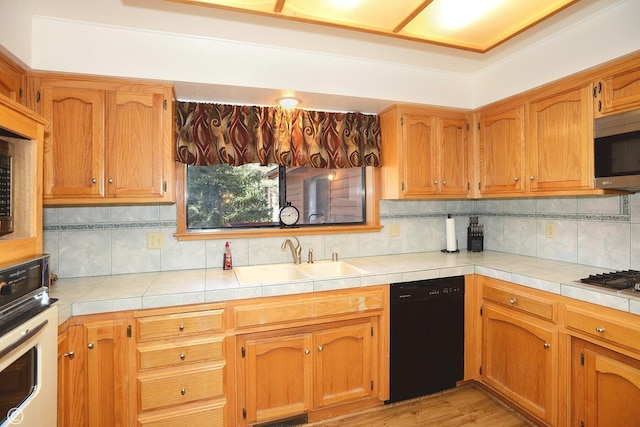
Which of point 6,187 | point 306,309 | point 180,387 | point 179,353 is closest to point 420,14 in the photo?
point 306,309

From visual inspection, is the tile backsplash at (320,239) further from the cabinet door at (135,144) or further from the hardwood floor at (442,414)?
the hardwood floor at (442,414)

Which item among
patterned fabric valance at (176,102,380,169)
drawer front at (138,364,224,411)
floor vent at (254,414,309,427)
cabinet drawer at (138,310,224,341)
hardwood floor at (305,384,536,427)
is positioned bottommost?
hardwood floor at (305,384,536,427)

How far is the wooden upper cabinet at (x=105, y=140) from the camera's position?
6.09 feet

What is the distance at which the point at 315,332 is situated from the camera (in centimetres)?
203

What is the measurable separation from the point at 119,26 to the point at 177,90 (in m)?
0.45

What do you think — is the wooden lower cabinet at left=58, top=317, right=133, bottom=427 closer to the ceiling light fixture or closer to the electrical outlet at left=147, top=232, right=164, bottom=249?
the electrical outlet at left=147, top=232, right=164, bottom=249

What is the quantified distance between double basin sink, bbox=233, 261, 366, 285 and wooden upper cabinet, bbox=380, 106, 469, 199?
73 centimetres

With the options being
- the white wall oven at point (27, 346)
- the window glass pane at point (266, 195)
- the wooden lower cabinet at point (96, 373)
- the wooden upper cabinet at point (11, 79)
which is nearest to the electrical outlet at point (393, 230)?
the window glass pane at point (266, 195)

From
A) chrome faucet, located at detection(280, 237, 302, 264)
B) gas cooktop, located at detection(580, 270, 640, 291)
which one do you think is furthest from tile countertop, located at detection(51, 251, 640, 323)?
chrome faucet, located at detection(280, 237, 302, 264)

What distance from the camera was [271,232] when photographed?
252 cm

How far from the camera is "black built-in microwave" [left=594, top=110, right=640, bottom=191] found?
1.73m

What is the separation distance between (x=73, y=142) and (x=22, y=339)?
4.12 ft

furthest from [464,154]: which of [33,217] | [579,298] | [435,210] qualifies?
[33,217]

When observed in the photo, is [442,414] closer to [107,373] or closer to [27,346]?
[107,373]
